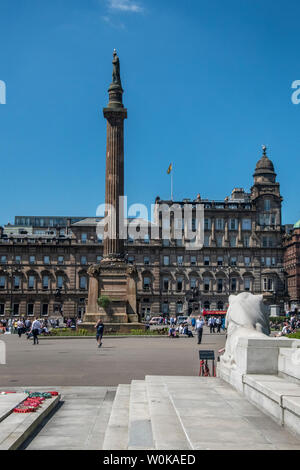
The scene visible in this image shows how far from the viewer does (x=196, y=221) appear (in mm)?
98812

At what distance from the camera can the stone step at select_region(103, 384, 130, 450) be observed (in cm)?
795

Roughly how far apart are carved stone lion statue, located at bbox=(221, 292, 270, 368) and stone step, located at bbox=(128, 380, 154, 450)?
9.13 feet

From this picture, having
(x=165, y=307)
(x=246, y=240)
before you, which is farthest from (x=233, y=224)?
(x=165, y=307)

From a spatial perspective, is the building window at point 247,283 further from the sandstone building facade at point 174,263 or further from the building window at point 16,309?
the building window at point 16,309

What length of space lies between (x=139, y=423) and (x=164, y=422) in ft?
1.82

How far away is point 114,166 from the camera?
1743 inches

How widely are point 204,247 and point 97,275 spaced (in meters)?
56.5

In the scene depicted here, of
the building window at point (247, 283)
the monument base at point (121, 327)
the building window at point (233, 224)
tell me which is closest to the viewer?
the monument base at point (121, 327)

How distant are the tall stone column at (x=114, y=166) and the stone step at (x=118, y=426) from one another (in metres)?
31.4

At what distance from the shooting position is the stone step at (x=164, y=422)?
712 cm

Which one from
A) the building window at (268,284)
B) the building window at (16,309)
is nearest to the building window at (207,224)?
the building window at (268,284)

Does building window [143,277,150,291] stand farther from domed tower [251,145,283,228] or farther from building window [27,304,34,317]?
domed tower [251,145,283,228]
